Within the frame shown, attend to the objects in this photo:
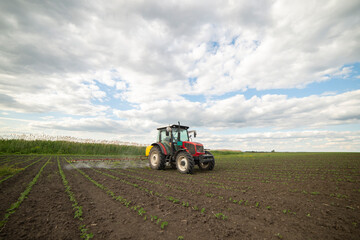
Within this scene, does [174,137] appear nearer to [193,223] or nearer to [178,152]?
[178,152]

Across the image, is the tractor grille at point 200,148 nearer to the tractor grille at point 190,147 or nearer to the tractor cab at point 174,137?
the tractor grille at point 190,147

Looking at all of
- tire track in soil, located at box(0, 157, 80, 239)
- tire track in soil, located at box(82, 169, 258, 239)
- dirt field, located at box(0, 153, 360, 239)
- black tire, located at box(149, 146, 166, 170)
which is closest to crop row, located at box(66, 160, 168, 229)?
dirt field, located at box(0, 153, 360, 239)

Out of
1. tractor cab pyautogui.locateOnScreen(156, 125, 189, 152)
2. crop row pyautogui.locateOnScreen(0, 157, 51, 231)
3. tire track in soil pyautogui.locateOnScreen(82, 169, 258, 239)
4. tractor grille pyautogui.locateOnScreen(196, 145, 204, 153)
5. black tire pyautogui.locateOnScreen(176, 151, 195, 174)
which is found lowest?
tire track in soil pyautogui.locateOnScreen(82, 169, 258, 239)

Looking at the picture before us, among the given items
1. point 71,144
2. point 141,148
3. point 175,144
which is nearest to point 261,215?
point 175,144

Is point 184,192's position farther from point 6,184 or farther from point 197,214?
point 6,184

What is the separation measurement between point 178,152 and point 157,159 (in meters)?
1.71

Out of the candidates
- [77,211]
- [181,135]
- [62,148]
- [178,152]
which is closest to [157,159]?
[178,152]

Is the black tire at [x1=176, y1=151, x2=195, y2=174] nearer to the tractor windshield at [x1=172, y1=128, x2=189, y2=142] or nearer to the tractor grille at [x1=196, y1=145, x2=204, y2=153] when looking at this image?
the tractor grille at [x1=196, y1=145, x2=204, y2=153]

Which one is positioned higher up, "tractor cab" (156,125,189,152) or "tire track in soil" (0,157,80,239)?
"tractor cab" (156,125,189,152)

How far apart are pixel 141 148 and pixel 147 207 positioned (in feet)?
70.2

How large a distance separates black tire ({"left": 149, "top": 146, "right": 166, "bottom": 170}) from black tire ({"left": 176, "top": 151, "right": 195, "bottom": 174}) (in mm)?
1242

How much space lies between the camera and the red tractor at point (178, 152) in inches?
357

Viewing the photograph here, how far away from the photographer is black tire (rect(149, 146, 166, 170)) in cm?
1010

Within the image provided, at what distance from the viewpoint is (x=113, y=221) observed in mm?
3580
